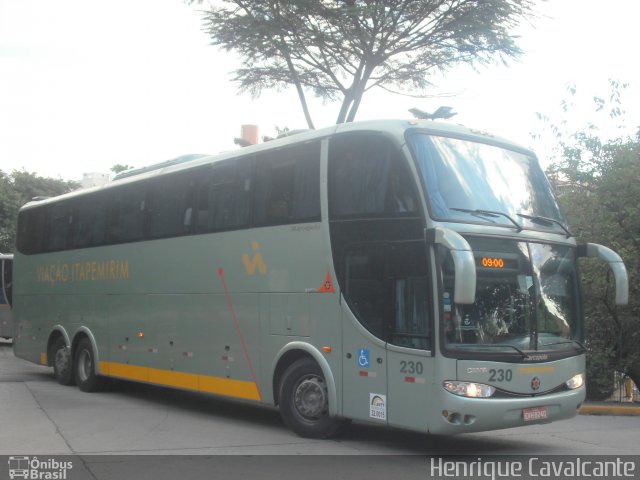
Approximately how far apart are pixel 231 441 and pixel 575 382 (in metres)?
4.30

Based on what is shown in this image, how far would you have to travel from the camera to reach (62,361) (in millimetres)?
17188

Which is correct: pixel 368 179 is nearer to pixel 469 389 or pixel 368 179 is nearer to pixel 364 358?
pixel 364 358

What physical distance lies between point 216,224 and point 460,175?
14.2 ft

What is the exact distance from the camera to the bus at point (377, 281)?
29.1 ft

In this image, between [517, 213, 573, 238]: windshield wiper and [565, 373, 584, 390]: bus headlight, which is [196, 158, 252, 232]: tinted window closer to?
[517, 213, 573, 238]: windshield wiper

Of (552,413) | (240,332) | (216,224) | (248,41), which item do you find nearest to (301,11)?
(248,41)

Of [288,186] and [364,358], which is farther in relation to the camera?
[288,186]

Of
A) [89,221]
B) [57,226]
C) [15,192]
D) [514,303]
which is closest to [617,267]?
[514,303]

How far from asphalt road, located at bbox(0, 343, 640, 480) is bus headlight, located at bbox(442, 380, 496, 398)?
89 centimetres

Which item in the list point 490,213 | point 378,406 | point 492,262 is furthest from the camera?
point 378,406

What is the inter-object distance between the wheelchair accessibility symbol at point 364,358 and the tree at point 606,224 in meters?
8.43

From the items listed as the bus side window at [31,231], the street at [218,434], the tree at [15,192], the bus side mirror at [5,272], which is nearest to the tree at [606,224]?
the street at [218,434]

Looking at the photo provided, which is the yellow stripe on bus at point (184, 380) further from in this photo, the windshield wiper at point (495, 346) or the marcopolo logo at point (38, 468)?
the windshield wiper at point (495, 346)

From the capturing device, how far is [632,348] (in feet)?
56.3
